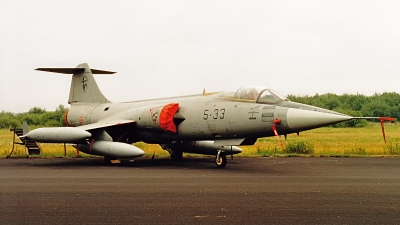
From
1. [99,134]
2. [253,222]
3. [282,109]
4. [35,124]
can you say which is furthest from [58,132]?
[35,124]

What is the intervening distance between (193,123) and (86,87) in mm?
7327

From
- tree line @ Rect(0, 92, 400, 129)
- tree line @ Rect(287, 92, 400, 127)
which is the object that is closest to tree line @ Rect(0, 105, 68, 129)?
tree line @ Rect(0, 92, 400, 129)

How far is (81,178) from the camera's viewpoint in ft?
39.2

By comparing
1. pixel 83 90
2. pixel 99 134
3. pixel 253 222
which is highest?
pixel 83 90

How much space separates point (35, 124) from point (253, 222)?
70.1 metres

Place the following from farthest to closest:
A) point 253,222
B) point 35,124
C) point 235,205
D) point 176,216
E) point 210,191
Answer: point 35,124 → point 210,191 → point 235,205 → point 176,216 → point 253,222

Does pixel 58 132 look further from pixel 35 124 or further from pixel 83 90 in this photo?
pixel 35 124

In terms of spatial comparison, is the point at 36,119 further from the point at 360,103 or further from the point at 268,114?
the point at 268,114

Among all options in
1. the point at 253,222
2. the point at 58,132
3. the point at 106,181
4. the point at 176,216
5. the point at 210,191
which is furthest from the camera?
the point at 58,132

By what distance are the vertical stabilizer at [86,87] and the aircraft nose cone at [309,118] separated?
34.0 ft

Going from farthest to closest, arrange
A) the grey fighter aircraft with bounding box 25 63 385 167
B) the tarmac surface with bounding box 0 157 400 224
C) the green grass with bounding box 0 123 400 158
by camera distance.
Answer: the green grass with bounding box 0 123 400 158, the grey fighter aircraft with bounding box 25 63 385 167, the tarmac surface with bounding box 0 157 400 224

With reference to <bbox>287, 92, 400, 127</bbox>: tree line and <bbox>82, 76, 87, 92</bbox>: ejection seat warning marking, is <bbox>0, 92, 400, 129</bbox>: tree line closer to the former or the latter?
<bbox>287, 92, 400, 127</bbox>: tree line

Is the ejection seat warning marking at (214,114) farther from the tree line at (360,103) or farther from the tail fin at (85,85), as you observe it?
the tree line at (360,103)

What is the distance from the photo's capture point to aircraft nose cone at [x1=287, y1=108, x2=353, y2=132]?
1316 cm
